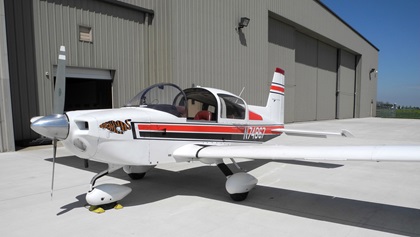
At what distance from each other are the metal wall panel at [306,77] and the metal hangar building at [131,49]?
199 cm

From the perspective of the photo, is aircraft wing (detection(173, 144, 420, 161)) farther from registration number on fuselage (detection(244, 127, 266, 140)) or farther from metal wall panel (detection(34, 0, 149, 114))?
metal wall panel (detection(34, 0, 149, 114))

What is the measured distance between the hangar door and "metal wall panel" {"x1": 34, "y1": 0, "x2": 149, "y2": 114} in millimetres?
14856

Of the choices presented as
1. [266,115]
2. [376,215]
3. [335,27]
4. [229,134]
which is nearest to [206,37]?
[266,115]

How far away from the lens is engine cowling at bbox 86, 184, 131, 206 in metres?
3.96

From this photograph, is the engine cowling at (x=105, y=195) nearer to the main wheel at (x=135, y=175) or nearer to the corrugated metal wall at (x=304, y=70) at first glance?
the main wheel at (x=135, y=175)

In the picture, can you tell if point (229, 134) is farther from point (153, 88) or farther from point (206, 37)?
point (206, 37)

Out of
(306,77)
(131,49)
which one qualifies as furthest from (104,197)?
(306,77)

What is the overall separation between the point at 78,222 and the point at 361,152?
3323 mm

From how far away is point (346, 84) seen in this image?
112ft

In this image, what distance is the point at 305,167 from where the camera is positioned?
6938mm

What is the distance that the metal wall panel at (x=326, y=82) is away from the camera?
2781 centimetres

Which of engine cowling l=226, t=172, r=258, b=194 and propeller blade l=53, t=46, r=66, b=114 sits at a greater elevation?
propeller blade l=53, t=46, r=66, b=114

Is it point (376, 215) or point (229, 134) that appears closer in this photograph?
point (376, 215)

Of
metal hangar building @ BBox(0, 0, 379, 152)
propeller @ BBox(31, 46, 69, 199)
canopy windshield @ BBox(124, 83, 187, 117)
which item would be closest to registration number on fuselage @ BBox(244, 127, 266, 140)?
canopy windshield @ BBox(124, 83, 187, 117)
